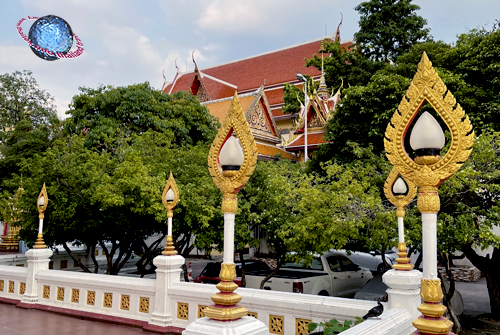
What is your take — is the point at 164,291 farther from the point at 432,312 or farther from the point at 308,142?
the point at 308,142

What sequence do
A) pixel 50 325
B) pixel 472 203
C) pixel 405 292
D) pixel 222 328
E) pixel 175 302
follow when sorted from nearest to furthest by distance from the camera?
pixel 222 328
pixel 405 292
pixel 175 302
pixel 50 325
pixel 472 203

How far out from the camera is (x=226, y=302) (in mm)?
3383

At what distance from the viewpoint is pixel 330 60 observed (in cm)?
2069

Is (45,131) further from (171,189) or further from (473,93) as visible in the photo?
(473,93)

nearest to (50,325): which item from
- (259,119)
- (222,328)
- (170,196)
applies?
(170,196)

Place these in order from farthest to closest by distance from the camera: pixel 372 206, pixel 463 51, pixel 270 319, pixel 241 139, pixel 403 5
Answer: pixel 403 5
pixel 463 51
pixel 372 206
pixel 270 319
pixel 241 139

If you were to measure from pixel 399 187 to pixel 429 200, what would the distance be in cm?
276

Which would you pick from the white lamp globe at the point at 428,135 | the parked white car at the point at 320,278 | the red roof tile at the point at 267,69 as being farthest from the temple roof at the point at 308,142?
the white lamp globe at the point at 428,135

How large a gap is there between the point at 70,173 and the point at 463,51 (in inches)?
416

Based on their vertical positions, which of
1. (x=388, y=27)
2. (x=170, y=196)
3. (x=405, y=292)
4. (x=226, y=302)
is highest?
(x=388, y=27)

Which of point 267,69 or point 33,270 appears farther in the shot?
point 267,69

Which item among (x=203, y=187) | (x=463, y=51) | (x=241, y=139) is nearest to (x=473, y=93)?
(x=463, y=51)

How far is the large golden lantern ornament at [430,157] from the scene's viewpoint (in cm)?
282

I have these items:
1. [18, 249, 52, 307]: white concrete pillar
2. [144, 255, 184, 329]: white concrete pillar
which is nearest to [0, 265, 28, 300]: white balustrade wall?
[18, 249, 52, 307]: white concrete pillar
